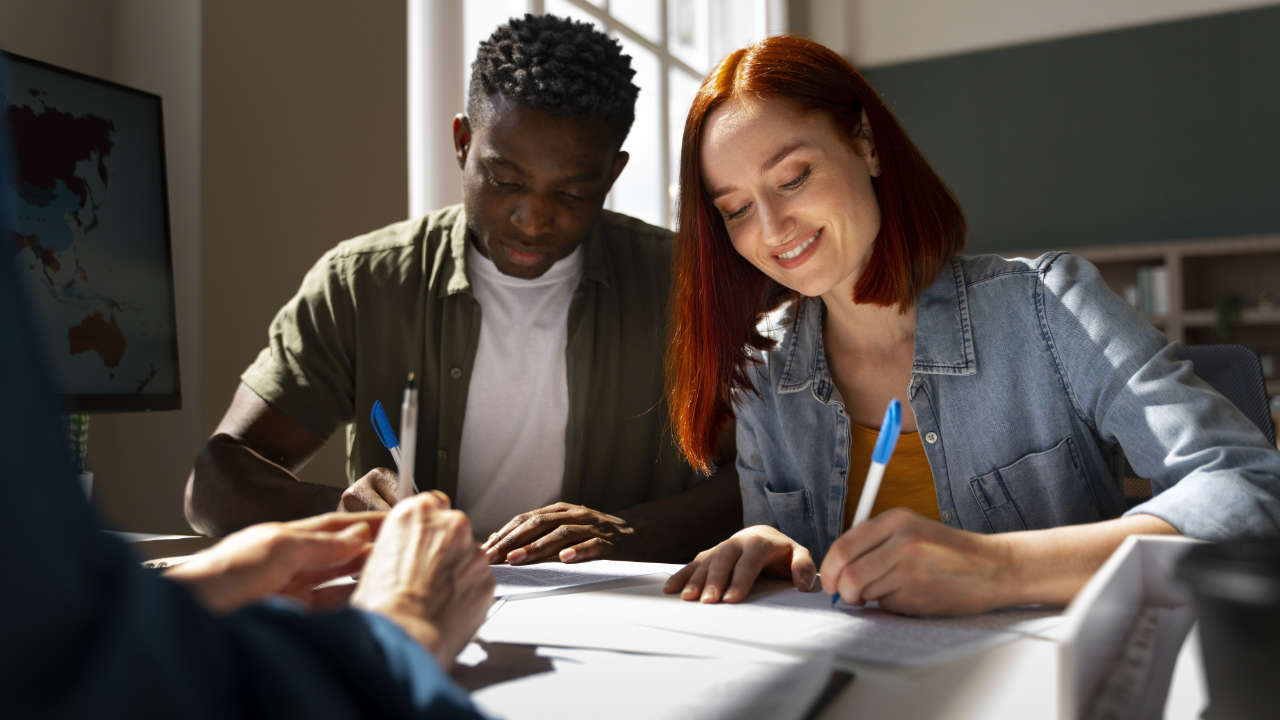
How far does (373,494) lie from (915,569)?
2.50 ft

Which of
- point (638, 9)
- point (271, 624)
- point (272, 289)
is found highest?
point (638, 9)

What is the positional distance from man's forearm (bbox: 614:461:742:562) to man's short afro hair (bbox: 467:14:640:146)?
2.18 ft

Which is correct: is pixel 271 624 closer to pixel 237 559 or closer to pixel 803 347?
pixel 237 559

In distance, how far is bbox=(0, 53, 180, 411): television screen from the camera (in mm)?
1261

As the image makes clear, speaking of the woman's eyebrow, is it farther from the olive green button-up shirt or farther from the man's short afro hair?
the olive green button-up shirt

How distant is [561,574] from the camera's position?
1065mm

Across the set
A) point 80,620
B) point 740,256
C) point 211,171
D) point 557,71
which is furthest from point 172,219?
point 80,620

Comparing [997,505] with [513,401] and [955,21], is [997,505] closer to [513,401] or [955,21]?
[513,401]

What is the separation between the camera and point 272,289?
2.16m

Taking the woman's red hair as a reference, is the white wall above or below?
above

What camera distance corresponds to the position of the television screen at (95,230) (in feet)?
4.14

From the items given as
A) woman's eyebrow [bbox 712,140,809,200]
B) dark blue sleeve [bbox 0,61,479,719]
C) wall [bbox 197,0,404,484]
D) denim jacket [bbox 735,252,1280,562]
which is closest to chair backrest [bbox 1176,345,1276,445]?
denim jacket [bbox 735,252,1280,562]

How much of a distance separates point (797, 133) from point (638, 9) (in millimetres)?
3138

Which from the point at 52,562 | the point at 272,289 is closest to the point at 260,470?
the point at 272,289
